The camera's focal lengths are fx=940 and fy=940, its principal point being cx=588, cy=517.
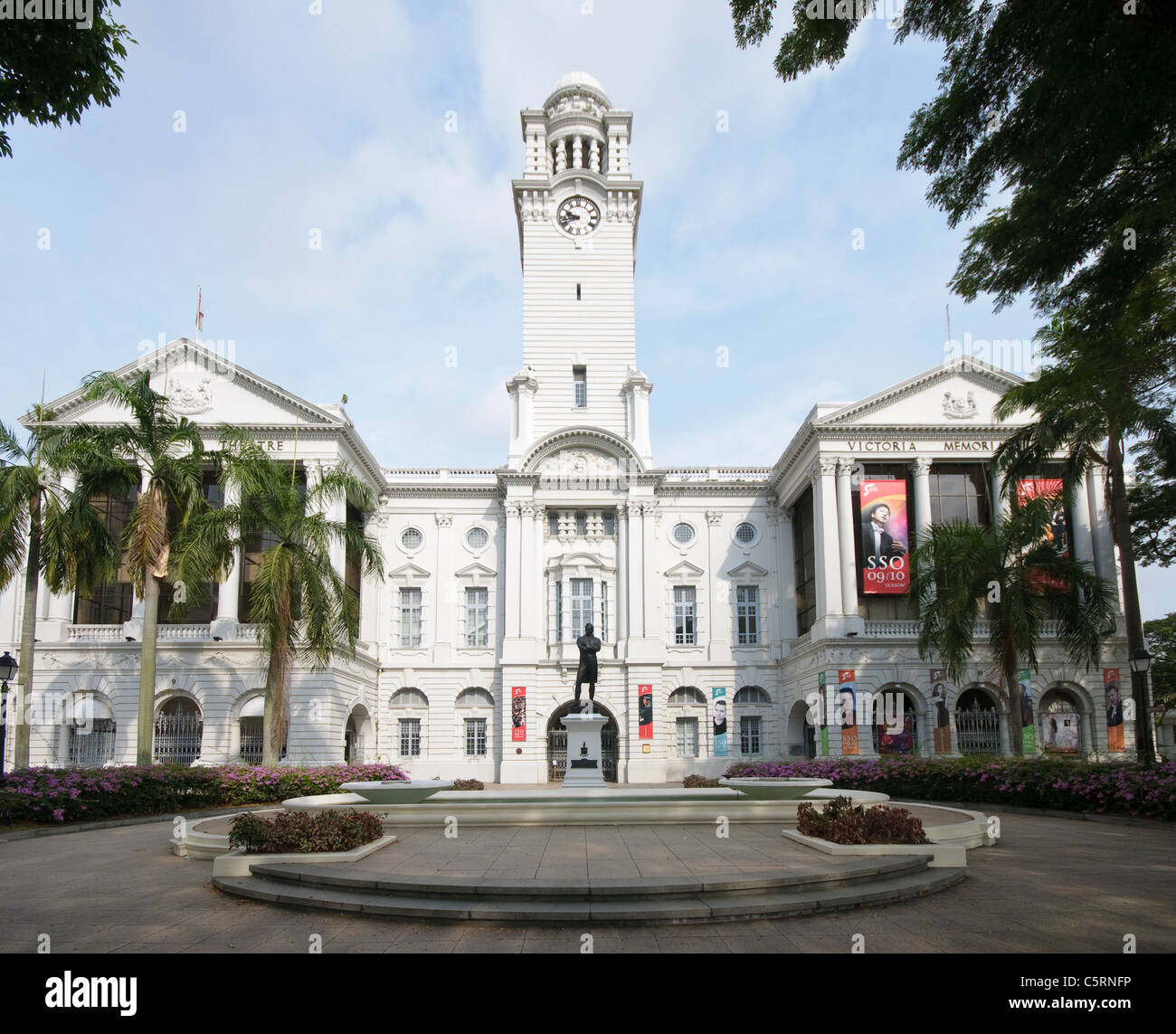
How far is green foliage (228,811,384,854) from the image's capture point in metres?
12.0

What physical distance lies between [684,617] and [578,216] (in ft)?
66.3

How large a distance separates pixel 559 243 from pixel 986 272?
35.9 m

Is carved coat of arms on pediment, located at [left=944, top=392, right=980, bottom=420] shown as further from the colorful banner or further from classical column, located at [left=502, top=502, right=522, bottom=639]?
classical column, located at [left=502, top=502, right=522, bottom=639]

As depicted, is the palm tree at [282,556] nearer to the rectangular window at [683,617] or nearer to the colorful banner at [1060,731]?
the rectangular window at [683,617]

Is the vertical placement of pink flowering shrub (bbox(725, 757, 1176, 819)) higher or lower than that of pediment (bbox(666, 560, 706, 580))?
lower

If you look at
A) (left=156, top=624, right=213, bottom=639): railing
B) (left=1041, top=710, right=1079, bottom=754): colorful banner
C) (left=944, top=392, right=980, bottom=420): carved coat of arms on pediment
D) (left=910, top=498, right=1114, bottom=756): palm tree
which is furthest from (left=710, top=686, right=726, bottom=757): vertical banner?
(left=156, top=624, right=213, bottom=639): railing

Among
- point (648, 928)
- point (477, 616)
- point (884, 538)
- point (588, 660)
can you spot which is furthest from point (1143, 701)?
point (477, 616)

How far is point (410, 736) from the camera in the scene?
41.1 m

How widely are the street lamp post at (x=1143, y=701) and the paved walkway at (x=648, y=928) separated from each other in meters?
9.79

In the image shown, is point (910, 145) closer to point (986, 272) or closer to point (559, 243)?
point (986, 272)

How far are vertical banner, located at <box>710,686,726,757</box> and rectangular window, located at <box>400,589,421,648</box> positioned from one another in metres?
13.3

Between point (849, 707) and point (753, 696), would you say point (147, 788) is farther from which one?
point (753, 696)

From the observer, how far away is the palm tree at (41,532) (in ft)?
76.3
